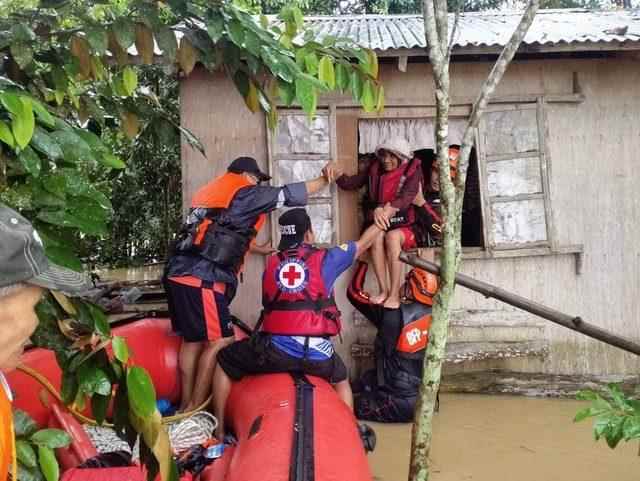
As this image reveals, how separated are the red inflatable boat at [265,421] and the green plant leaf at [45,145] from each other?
1068 millimetres

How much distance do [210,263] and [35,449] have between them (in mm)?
2768

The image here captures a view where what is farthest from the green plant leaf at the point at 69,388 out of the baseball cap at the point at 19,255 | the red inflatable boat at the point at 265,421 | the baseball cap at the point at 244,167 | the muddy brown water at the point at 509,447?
the baseball cap at the point at 244,167

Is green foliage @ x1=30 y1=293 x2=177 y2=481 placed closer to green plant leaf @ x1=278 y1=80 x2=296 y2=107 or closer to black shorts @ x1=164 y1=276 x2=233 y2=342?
green plant leaf @ x1=278 y1=80 x2=296 y2=107

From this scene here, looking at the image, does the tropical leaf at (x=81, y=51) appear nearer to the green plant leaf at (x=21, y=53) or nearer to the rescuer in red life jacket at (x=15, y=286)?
the green plant leaf at (x=21, y=53)

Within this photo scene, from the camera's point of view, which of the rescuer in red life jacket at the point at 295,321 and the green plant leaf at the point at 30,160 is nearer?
the green plant leaf at the point at 30,160

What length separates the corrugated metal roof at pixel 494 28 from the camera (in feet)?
15.9

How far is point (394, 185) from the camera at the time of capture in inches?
211

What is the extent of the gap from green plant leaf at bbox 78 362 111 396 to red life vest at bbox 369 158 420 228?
12.6 feet

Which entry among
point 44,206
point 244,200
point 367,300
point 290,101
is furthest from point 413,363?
point 44,206

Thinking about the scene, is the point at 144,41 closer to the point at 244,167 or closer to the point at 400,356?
the point at 244,167

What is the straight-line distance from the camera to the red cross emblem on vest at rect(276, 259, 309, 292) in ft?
13.6

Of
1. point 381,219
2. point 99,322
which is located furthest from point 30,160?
point 381,219

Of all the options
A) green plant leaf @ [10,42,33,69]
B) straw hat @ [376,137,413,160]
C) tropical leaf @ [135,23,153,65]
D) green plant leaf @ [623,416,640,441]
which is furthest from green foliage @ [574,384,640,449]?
straw hat @ [376,137,413,160]

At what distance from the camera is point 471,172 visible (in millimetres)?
6551
